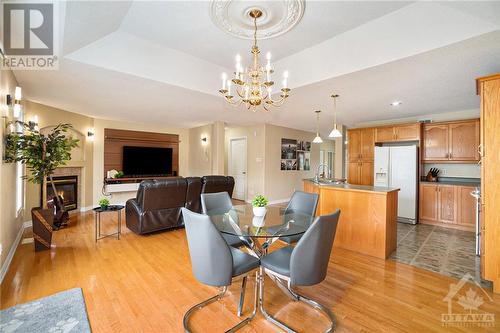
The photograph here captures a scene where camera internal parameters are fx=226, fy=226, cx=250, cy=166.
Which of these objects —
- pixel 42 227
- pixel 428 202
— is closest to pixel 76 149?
pixel 42 227

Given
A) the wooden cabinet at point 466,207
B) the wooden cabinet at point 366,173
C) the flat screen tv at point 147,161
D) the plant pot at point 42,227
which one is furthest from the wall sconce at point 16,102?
the wooden cabinet at point 466,207

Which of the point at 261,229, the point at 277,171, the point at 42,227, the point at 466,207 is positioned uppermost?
the point at 277,171

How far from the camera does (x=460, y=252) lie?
10.8ft

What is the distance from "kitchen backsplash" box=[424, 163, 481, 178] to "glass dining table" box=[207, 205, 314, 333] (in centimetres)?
464

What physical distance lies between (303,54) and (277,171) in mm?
4343

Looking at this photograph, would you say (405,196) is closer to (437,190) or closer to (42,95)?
(437,190)

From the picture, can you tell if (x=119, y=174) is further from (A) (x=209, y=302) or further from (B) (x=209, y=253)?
(B) (x=209, y=253)

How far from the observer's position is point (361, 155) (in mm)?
5902

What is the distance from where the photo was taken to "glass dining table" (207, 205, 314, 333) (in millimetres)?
1851

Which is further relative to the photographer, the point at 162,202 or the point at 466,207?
the point at 466,207

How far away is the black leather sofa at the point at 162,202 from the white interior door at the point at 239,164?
10.1 feet

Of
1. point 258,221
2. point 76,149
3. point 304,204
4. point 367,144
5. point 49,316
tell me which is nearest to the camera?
point 49,316

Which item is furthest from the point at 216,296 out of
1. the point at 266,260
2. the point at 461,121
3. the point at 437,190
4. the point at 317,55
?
the point at 461,121

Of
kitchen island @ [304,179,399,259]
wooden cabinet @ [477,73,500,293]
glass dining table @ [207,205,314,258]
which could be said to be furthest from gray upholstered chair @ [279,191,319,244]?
wooden cabinet @ [477,73,500,293]
